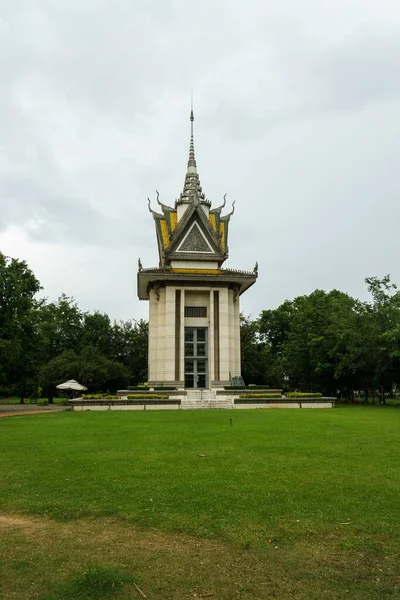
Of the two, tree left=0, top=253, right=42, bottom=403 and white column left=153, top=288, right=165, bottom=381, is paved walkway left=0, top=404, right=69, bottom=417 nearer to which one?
tree left=0, top=253, right=42, bottom=403

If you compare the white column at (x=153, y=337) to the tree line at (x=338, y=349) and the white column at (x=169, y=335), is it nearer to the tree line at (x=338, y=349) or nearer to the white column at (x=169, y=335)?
the white column at (x=169, y=335)

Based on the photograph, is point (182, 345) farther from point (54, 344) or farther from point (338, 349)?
point (54, 344)

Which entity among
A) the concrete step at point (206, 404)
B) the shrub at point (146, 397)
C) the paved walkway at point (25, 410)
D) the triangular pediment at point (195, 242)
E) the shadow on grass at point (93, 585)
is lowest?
the shadow on grass at point (93, 585)

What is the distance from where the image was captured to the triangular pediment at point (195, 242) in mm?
37938

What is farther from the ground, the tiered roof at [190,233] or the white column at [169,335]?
the tiered roof at [190,233]

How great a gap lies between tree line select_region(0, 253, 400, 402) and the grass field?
61.2 feet

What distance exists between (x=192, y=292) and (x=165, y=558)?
32185mm

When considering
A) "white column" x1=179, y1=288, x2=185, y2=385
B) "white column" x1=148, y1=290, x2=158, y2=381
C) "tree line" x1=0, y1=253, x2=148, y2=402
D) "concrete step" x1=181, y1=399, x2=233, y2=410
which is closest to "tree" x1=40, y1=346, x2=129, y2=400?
"tree line" x1=0, y1=253, x2=148, y2=402

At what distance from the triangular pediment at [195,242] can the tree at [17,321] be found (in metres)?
12.4

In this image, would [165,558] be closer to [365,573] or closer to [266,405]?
[365,573]

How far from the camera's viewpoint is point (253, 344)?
5081 centimetres

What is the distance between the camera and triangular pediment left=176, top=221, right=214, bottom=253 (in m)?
37.9

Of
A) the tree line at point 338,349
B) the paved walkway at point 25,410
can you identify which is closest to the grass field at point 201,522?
the paved walkway at point 25,410

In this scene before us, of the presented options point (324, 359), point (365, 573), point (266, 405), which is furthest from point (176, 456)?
point (324, 359)
